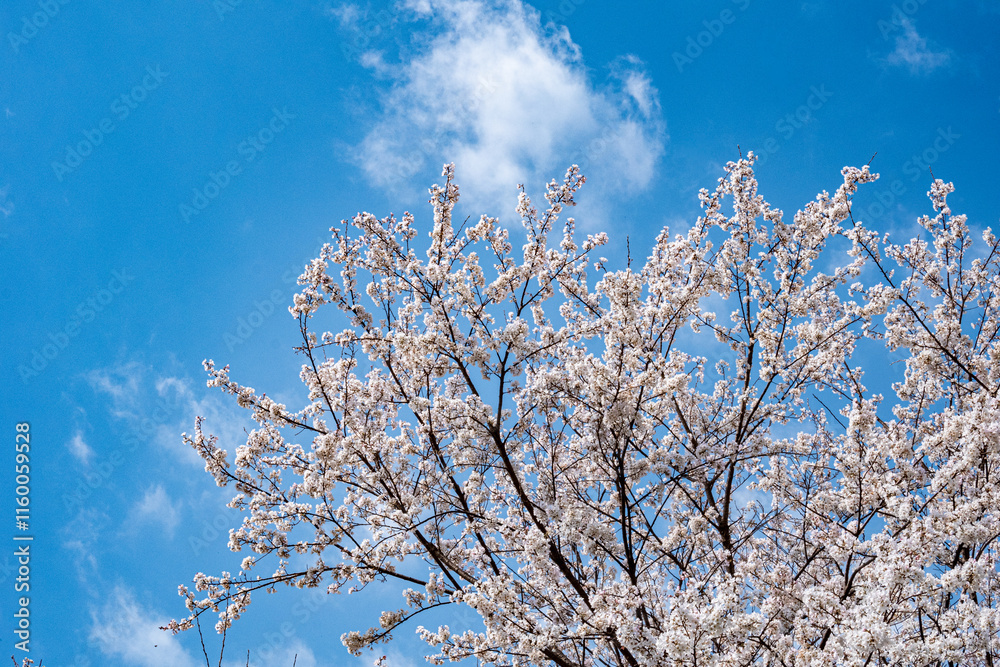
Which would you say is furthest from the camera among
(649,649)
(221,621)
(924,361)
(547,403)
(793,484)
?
(793,484)

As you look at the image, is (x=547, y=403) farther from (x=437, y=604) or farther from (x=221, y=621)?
(x=221, y=621)

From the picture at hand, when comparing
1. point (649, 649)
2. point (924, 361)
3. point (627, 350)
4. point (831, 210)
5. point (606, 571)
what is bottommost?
point (649, 649)

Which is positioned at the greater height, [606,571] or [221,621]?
[221,621]

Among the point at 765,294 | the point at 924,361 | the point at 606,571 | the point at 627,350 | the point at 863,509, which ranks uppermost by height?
the point at 765,294

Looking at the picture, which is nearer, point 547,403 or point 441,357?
point 441,357

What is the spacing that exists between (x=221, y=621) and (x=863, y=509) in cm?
742

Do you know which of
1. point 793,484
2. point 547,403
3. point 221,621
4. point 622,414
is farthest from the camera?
point 793,484

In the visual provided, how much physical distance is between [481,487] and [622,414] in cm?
233

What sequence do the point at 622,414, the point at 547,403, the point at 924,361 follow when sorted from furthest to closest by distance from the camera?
the point at 924,361, the point at 547,403, the point at 622,414

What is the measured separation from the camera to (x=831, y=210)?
28.1 ft

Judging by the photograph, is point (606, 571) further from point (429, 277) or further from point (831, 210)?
point (831, 210)

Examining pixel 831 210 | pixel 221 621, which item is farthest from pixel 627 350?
pixel 221 621

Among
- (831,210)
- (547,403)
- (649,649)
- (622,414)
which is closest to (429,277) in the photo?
(547,403)

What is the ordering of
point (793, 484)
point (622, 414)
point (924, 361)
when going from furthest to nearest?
point (793, 484), point (924, 361), point (622, 414)
